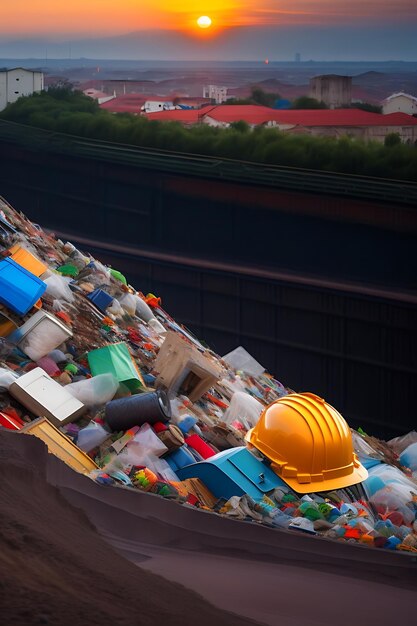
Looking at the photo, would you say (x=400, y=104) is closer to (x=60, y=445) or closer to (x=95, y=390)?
(x=95, y=390)

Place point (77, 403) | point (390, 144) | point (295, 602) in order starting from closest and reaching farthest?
point (295, 602) < point (77, 403) < point (390, 144)

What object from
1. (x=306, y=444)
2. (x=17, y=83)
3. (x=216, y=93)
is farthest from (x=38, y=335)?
(x=17, y=83)

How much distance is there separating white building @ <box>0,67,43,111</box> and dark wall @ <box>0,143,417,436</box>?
10696 mm

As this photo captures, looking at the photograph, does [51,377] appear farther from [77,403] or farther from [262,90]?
[262,90]

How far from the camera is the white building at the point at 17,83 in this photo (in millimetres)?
31062

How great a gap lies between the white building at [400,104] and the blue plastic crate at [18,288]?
15377 mm

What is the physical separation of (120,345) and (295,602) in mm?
4062

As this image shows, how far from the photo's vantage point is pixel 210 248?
19219 millimetres

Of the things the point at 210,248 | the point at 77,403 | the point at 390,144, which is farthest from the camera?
the point at 390,144

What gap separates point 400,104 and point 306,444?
16.6 meters

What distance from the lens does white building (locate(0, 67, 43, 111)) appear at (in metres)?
31.1

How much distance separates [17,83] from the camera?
3162cm

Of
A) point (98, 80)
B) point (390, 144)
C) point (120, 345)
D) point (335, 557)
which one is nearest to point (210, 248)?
point (390, 144)

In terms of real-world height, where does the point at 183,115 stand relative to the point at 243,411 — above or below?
above
